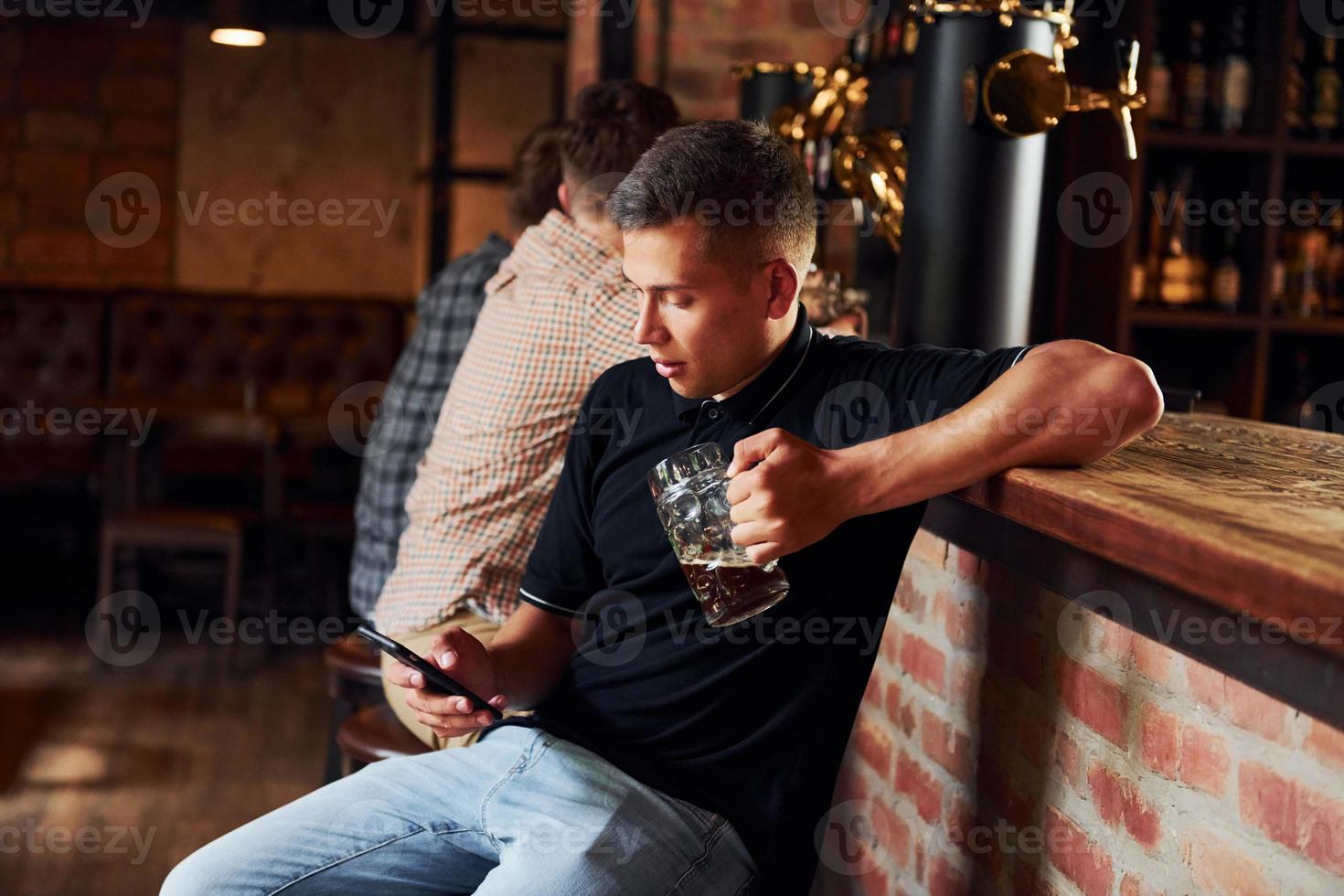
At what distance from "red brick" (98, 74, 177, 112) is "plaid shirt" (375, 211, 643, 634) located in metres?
5.28

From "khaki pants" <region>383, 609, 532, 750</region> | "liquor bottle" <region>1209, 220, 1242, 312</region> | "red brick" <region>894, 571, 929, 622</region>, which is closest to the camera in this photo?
"red brick" <region>894, 571, 929, 622</region>

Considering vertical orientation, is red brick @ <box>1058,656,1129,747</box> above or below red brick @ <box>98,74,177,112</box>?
below

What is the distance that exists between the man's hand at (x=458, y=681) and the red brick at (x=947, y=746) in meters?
0.52

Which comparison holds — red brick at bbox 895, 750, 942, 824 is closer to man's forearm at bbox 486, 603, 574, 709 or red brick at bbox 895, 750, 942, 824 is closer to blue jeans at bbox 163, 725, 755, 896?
blue jeans at bbox 163, 725, 755, 896

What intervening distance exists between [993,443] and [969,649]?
401 mm

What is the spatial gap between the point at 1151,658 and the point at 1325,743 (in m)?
0.24

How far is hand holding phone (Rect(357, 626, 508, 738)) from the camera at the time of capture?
59.6 inches

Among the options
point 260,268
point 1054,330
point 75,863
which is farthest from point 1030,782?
point 260,268

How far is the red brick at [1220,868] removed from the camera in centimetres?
104

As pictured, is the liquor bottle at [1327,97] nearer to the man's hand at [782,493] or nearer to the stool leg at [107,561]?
the man's hand at [782,493]

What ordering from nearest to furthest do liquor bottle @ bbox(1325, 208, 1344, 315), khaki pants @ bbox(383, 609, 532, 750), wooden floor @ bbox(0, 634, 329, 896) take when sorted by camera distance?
khaki pants @ bbox(383, 609, 532, 750) < wooden floor @ bbox(0, 634, 329, 896) < liquor bottle @ bbox(1325, 208, 1344, 315)

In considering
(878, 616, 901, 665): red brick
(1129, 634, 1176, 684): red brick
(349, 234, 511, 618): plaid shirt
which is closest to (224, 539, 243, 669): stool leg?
(349, 234, 511, 618): plaid shirt

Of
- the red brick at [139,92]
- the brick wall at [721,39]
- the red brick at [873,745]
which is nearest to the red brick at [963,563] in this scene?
the red brick at [873,745]

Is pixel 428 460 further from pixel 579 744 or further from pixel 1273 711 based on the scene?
pixel 1273 711
